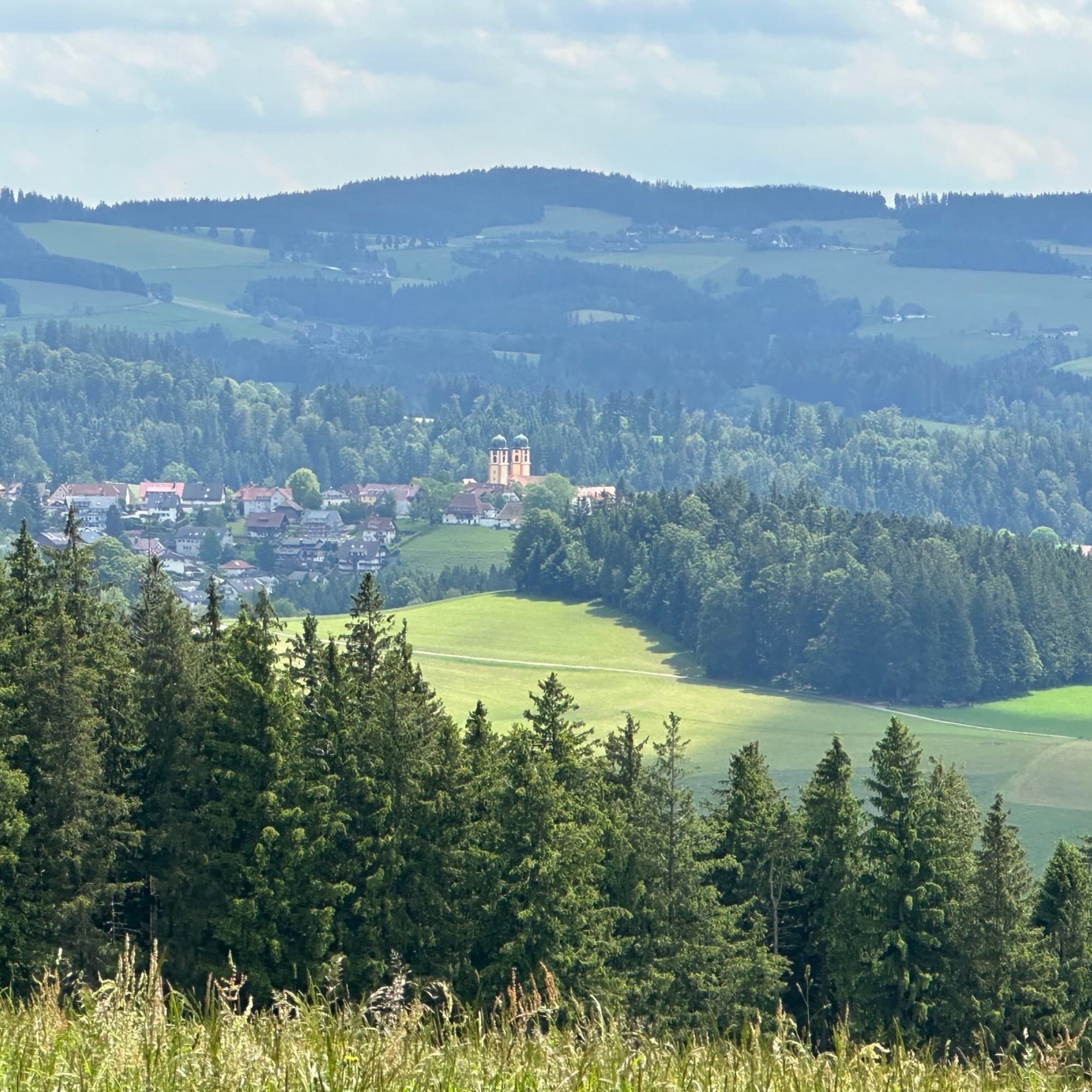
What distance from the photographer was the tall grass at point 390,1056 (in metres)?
9.59

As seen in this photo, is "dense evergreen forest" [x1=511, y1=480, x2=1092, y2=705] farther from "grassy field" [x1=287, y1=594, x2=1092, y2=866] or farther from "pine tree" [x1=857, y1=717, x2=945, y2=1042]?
"pine tree" [x1=857, y1=717, x2=945, y2=1042]

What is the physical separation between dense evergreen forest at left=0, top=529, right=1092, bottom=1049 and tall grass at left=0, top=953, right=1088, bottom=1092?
15116 millimetres

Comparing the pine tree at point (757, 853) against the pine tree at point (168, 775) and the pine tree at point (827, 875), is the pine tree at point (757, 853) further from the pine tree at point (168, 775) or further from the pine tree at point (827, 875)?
the pine tree at point (168, 775)

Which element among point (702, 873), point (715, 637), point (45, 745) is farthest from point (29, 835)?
point (715, 637)

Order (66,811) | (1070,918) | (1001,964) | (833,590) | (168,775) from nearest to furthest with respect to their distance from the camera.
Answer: (66,811) → (168,775) → (1001,964) → (1070,918) → (833,590)

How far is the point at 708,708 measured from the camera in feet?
357

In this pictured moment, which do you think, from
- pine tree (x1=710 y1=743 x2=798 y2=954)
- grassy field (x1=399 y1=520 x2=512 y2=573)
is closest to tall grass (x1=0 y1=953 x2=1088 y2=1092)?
pine tree (x1=710 y1=743 x2=798 y2=954)

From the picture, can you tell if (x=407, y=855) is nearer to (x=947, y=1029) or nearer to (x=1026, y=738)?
(x=947, y=1029)

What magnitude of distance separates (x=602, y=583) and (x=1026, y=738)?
42.3 metres

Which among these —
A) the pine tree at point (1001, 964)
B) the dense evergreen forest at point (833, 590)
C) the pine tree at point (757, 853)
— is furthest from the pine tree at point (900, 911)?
the dense evergreen forest at point (833, 590)

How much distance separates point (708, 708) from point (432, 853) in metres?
79.5

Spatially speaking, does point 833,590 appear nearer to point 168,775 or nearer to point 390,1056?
point 168,775

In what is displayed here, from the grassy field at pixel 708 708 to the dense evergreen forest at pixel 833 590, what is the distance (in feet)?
9.70

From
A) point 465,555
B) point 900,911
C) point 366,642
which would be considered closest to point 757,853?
point 900,911
